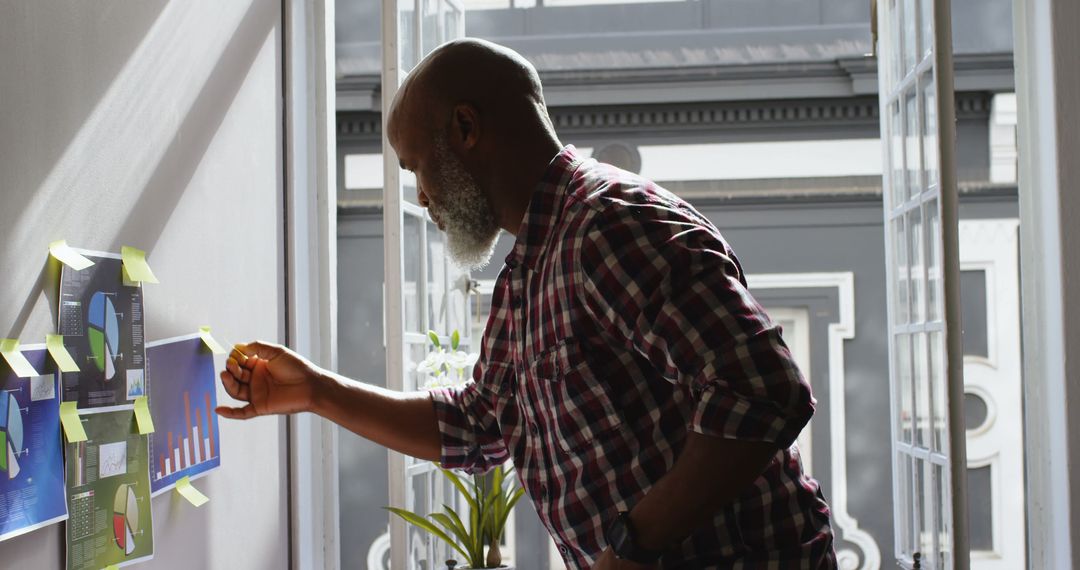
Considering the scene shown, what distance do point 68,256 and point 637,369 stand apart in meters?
0.69

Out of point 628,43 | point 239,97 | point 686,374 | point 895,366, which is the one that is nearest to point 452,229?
point 686,374

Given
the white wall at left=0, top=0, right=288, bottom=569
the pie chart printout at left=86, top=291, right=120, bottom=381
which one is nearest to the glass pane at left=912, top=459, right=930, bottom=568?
the white wall at left=0, top=0, right=288, bottom=569

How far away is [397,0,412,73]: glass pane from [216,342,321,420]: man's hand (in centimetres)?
131

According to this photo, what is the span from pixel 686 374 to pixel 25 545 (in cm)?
76

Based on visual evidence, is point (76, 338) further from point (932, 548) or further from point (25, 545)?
point (932, 548)

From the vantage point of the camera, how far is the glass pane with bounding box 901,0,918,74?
2.68 m

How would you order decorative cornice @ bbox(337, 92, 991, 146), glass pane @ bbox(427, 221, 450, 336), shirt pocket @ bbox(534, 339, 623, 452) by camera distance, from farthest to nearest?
decorative cornice @ bbox(337, 92, 991, 146) < glass pane @ bbox(427, 221, 450, 336) < shirt pocket @ bbox(534, 339, 623, 452)

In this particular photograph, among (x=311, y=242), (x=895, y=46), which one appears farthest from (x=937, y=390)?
(x=311, y=242)

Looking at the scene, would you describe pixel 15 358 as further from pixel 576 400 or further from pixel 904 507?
pixel 904 507

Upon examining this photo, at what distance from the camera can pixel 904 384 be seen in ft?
9.46

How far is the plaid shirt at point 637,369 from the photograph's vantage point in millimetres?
831

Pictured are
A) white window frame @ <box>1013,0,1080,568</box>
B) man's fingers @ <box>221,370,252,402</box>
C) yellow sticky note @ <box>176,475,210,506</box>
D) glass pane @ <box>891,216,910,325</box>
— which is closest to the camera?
man's fingers @ <box>221,370,252,402</box>

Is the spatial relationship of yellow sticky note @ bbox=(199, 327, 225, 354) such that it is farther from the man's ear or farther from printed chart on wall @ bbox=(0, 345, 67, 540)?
the man's ear

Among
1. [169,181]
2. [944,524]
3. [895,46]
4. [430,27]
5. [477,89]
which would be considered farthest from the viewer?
[895,46]
